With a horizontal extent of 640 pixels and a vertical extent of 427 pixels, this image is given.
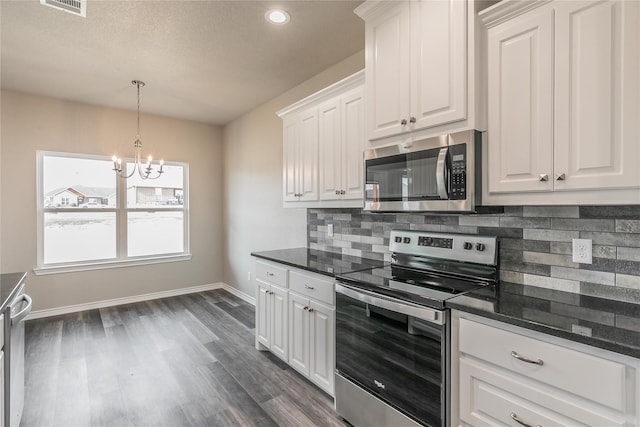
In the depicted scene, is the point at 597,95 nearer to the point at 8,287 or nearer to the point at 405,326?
the point at 405,326

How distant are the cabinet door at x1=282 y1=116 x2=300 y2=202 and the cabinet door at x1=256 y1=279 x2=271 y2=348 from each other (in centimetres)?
89

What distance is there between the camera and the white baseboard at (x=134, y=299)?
3.96 m

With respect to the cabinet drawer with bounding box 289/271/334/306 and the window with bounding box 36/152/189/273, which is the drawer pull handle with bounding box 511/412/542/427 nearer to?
the cabinet drawer with bounding box 289/271/334/306

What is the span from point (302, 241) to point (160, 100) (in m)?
2.63

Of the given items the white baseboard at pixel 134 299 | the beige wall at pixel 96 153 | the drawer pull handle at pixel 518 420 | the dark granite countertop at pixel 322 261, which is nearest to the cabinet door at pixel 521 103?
the drawer pull handle at pixel 518 420

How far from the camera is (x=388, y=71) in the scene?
77.0 inches

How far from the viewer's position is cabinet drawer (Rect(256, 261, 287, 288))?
262cm

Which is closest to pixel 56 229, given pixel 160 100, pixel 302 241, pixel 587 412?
pixel 160 100

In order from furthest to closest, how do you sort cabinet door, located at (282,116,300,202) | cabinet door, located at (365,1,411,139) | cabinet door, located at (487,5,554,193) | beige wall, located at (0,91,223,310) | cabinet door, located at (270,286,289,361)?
beige wall, located at (0,91,223,310) < cabinet door, located at (282,116,300,202) < cabinet door, located at (270,286,289,361) < cabinet door, located at (365,1,411,139) < cabinet door, located at (487,5,554,193)

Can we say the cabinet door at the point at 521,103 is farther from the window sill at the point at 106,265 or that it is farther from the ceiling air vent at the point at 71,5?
the window sill at the point at 106,265

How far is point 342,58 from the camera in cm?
293

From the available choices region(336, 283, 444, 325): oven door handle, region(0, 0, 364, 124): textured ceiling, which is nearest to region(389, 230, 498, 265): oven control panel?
region(336, 283, 444, 325): oven door handle

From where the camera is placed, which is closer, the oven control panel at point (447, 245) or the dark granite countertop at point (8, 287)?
the dark granite countertop at point (8, 287)

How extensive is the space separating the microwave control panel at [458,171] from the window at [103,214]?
4459 millimetres
